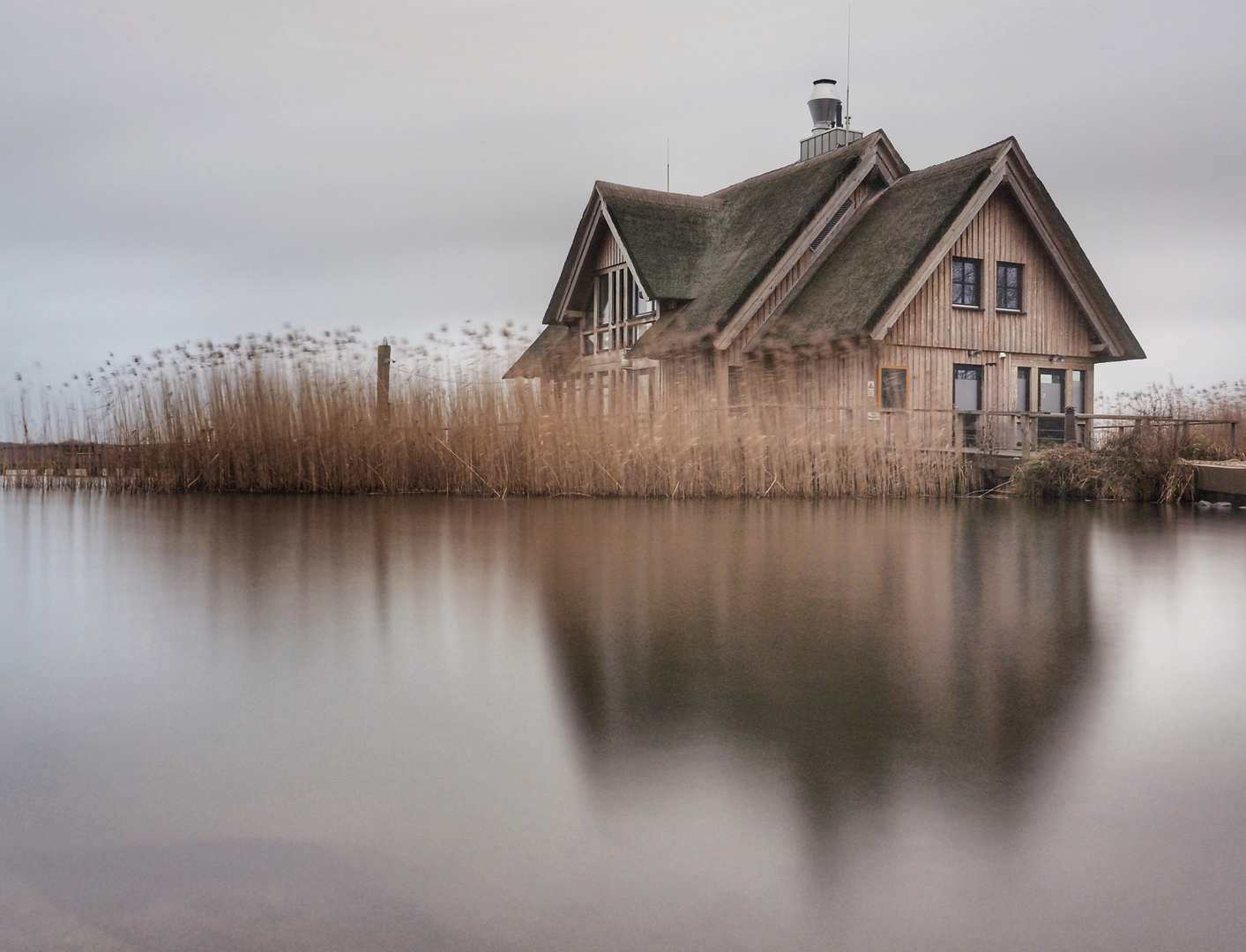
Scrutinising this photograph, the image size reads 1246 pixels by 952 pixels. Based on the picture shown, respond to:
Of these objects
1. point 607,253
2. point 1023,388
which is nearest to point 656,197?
point 607,253

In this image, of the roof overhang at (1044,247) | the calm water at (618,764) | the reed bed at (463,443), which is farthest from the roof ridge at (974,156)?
the calm water at (618,764)

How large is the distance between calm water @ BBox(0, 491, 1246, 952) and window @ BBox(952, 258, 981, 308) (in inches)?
703

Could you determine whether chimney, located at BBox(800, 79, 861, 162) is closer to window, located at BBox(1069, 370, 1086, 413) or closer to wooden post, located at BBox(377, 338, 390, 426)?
window, located at BBox(1069, 370, 1086, 413)

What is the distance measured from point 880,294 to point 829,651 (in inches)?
714

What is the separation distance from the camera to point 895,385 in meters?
22.9

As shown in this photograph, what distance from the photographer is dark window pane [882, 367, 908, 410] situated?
22922 millimetres

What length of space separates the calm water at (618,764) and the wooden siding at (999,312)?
671 inches

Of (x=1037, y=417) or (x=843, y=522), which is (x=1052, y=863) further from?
(x=1037, y=417)

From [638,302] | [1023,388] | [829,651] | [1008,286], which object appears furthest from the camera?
[638,302]

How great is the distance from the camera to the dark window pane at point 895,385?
2292 cm

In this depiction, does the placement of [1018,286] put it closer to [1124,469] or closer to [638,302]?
[1124,469]

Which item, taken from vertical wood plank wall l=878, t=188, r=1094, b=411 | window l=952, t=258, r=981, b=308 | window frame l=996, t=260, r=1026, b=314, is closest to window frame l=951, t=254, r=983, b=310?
window l=952, t=258, r=981, b=308

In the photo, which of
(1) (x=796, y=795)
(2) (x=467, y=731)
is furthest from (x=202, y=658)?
(1) (x=796, y=795)

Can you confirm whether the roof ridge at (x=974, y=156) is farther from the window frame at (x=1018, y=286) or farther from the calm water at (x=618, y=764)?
the calm water at (x=618, y=764)
